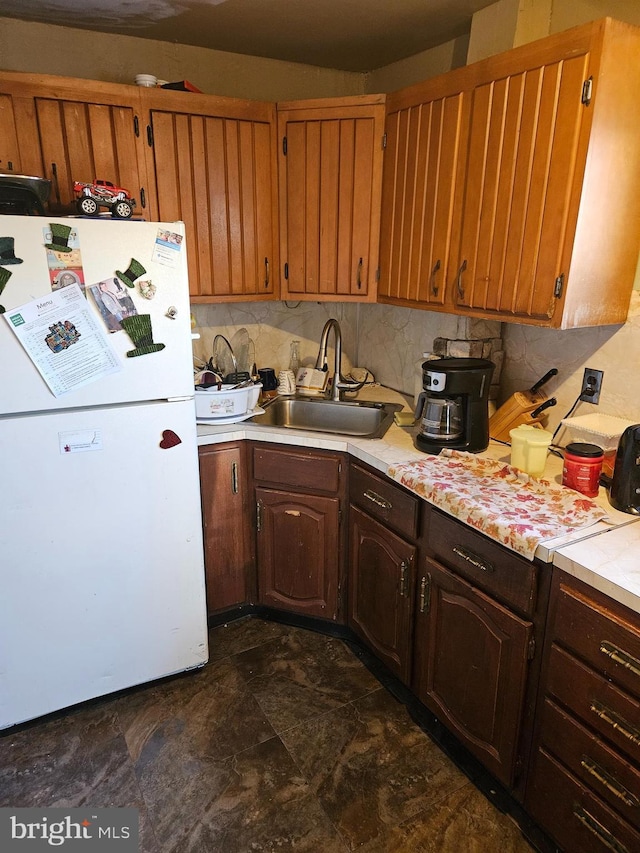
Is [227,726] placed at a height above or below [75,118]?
below

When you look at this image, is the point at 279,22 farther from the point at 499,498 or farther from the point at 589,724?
the point at 589,724

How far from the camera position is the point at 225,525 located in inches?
89.3

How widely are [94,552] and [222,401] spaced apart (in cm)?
70

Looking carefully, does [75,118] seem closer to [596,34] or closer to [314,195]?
[314,195]

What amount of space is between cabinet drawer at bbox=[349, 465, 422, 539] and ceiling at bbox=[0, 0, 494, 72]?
5.20 ft

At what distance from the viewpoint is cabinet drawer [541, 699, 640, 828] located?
123 cm

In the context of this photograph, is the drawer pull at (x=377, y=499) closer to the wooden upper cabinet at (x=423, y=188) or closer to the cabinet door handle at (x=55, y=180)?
the wooden upper cabinet at (x=423, y=188)

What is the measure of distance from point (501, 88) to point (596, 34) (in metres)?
0.30

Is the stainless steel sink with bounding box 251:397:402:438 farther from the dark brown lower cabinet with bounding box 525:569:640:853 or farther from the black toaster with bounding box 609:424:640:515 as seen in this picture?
the dark brown lower cabinet with bounding box 525:569:640:853

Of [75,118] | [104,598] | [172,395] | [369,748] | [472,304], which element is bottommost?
[369,748]

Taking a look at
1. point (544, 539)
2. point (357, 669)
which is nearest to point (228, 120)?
point (544, 539)

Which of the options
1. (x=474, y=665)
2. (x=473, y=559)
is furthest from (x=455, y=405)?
(x=474, y=665)

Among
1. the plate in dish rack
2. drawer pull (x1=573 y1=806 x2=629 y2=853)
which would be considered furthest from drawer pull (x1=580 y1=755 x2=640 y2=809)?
the plate in dish rack

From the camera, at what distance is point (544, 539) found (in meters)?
1.36
